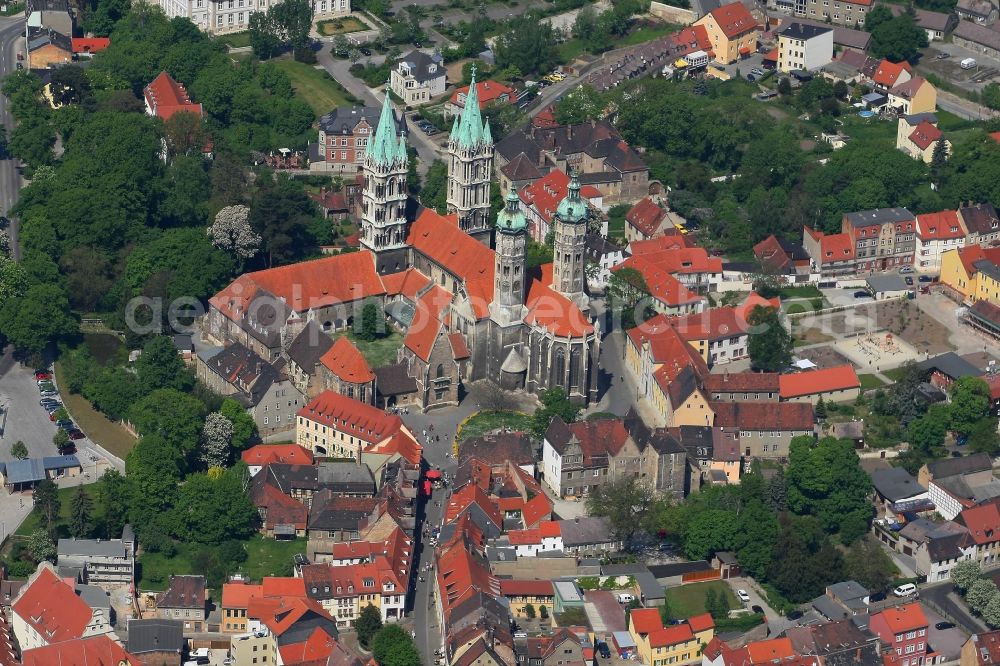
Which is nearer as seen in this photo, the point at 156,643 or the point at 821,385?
the point at 156,643

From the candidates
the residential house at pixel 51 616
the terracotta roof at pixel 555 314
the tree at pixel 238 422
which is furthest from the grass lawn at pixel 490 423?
the residential house at pixel 51 616

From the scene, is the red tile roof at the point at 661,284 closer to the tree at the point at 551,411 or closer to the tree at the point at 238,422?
the tree at the point at 551,411

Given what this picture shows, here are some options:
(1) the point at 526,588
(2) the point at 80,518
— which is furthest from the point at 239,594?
(1) the point at 526,588

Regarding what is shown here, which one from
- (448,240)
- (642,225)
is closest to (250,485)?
(448,240)

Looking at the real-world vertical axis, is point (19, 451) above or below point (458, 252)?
below

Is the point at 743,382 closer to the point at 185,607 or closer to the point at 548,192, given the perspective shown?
the point at 548,192

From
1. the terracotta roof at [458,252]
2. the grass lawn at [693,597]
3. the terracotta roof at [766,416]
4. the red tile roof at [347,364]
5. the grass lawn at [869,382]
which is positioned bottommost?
the grass lawn at [693,597]
